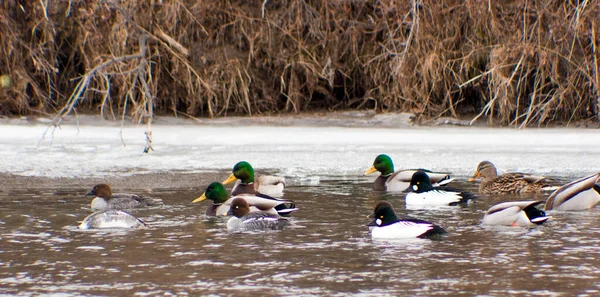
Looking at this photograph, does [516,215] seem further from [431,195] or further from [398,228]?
[431,195]

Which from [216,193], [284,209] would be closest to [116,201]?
[216,193]

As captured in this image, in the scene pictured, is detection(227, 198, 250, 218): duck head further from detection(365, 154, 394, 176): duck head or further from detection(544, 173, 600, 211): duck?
detection(365, 154, 394, 176): duck head

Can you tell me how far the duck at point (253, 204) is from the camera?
332 inches

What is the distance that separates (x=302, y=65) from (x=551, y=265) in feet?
37.7

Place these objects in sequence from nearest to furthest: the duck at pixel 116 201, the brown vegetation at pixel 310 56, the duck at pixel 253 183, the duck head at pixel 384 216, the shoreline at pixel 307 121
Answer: the duck head at pixel 384 216, the duck at pixel 116 201, the duck at pixel 253 183, the brown vegetation at pixel 310 56, the shoreline at pixel 307 121

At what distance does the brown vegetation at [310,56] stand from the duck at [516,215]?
7530 millimetres

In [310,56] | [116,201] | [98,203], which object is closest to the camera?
[116,201]

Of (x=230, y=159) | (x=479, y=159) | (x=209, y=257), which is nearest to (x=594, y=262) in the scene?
(x=209, y=257)

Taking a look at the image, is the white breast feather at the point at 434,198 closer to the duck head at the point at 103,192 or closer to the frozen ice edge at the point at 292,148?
the frozen ice edge at the point at 292,148

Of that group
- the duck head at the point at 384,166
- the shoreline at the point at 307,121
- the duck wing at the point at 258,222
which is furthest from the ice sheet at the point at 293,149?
the duck wing at the point at 258,222

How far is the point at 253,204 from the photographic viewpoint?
856cm

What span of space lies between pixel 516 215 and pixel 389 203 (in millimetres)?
1070

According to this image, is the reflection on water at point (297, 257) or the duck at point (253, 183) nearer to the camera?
the reflection on water at point (297, 257)

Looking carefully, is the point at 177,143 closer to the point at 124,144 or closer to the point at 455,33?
the point at 124,144
